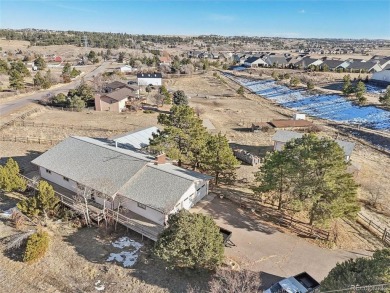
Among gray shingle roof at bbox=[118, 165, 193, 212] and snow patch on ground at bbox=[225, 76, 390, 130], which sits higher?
gray shingle roof at bbox=[118, 165, 193, 212]

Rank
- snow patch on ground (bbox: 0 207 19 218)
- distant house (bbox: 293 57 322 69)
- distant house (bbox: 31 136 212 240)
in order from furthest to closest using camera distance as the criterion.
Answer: distant house (bbox: 293 57 322 69)
snow patch on ground (bbox: 0 207 19 218)
distant house (bbox: 31 136 212 240)

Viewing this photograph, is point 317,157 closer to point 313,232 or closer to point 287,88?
point 313,232

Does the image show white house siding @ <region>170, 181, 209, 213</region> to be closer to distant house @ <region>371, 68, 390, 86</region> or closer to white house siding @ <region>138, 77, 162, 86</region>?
white house siding @ <region>138, 77, 162, 86</region>

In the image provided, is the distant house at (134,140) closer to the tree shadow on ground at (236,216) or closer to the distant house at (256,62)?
the tree shadow on ground at (236,216)

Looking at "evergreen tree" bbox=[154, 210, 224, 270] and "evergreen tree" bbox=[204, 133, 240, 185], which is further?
"evergreen tree" bbox=[204, 133, 240, 185]

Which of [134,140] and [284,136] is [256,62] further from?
[134,140]

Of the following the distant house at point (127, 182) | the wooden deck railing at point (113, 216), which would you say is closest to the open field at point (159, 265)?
the wooden deck railing at point (113, 216)

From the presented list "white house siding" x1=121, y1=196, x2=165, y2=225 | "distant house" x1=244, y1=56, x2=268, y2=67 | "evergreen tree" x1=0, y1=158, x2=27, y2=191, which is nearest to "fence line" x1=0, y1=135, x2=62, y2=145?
"evergreen tree" x1=0, y1=158, x2=27, y2=191
